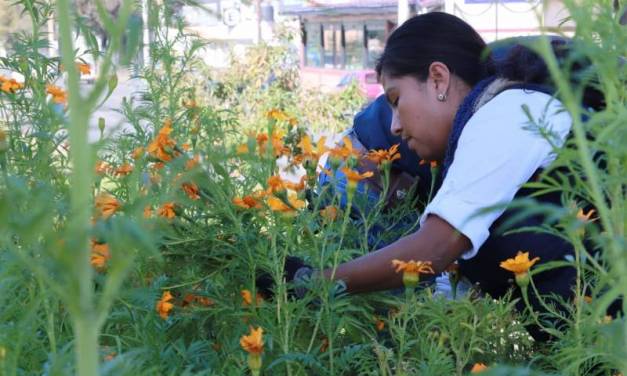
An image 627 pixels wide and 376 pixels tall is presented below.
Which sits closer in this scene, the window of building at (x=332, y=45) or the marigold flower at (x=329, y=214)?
the marigold flower at (x=329, y=214)

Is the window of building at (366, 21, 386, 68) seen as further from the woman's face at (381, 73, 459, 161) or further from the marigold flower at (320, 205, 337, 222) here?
the marigold flower at (320, 205, 337, 222)

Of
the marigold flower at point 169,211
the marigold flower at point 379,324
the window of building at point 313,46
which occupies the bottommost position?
the window of building at point 313,46

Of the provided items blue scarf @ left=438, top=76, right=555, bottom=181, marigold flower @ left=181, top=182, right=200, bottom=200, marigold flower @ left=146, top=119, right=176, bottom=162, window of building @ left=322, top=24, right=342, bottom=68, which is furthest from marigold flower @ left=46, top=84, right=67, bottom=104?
window of building @ left=322, top=24, right=342, bottom=68

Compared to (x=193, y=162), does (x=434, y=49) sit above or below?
above

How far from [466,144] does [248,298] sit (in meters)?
0.66

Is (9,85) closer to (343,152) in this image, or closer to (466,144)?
(343,152)

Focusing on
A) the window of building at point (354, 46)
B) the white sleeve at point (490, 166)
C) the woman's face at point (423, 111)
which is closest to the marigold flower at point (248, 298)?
the white sleeve at point (490, 166)

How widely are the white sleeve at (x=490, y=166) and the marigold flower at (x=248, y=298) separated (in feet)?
1.46

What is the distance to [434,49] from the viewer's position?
240 centimetres

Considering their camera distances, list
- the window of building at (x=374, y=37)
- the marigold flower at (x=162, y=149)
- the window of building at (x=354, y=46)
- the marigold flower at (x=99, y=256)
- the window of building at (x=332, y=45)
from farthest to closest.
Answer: the window of building at (x=332, y=45)
the window of building at (x=354, y=46)
the window of building at (x=374, y=37)
the marigold flower at (x=162, y=149)
the marigold flower at (x=99, y=256)

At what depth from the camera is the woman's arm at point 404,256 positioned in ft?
6.00

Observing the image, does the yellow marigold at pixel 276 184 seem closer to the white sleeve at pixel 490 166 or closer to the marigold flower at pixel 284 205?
the marigold flower at pixel 284 205

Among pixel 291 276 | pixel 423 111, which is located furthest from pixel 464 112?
pixel 291 276

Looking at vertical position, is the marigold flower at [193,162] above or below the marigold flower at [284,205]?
above
